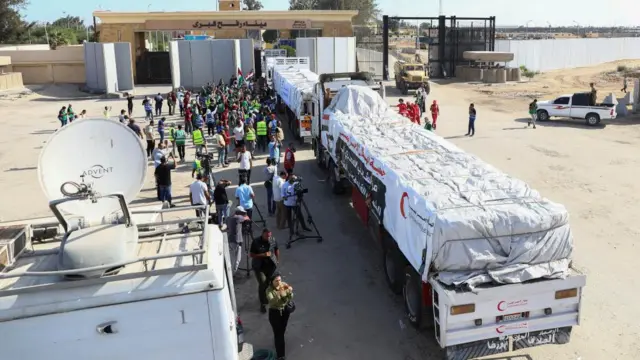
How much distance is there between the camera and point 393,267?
31.0 feet

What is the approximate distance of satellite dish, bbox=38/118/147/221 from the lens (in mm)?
5086

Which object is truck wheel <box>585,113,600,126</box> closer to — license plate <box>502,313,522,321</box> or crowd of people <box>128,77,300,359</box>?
crowd of people <box>128,77,300,359</box>

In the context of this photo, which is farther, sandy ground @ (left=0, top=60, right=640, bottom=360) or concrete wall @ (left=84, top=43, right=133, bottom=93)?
concrete wall @ (left=84, top=43, right=133, bottom=93)

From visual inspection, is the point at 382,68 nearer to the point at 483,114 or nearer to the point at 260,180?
the point at 483,114

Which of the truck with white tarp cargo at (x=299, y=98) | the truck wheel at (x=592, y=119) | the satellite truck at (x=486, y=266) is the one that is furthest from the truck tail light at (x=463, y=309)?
the truck wheel at (x=592, y=119)

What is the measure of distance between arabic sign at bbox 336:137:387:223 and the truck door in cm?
1775

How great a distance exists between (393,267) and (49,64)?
46.9 m

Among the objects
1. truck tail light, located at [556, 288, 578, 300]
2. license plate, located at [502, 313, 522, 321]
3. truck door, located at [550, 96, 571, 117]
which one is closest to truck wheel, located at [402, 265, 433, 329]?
license plate, located at [502, 313, 522, 321]

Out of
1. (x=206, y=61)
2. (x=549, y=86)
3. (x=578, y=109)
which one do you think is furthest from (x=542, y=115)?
(x=206, y=61)

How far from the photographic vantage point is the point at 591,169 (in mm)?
18469

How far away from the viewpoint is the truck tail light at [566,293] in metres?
7.30

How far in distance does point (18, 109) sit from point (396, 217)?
114ft

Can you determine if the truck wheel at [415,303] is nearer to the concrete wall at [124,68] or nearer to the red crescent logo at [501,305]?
the red crescent logo at [501,305]

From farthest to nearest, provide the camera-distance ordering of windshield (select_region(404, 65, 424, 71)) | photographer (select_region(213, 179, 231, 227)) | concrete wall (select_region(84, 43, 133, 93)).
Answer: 1. concrete wall (select_region(84, 43, 133, 93))
2. windshield (select_region(404, 65, 424, 71))
3. photographer (select_region(213, 179, 231, 227))
